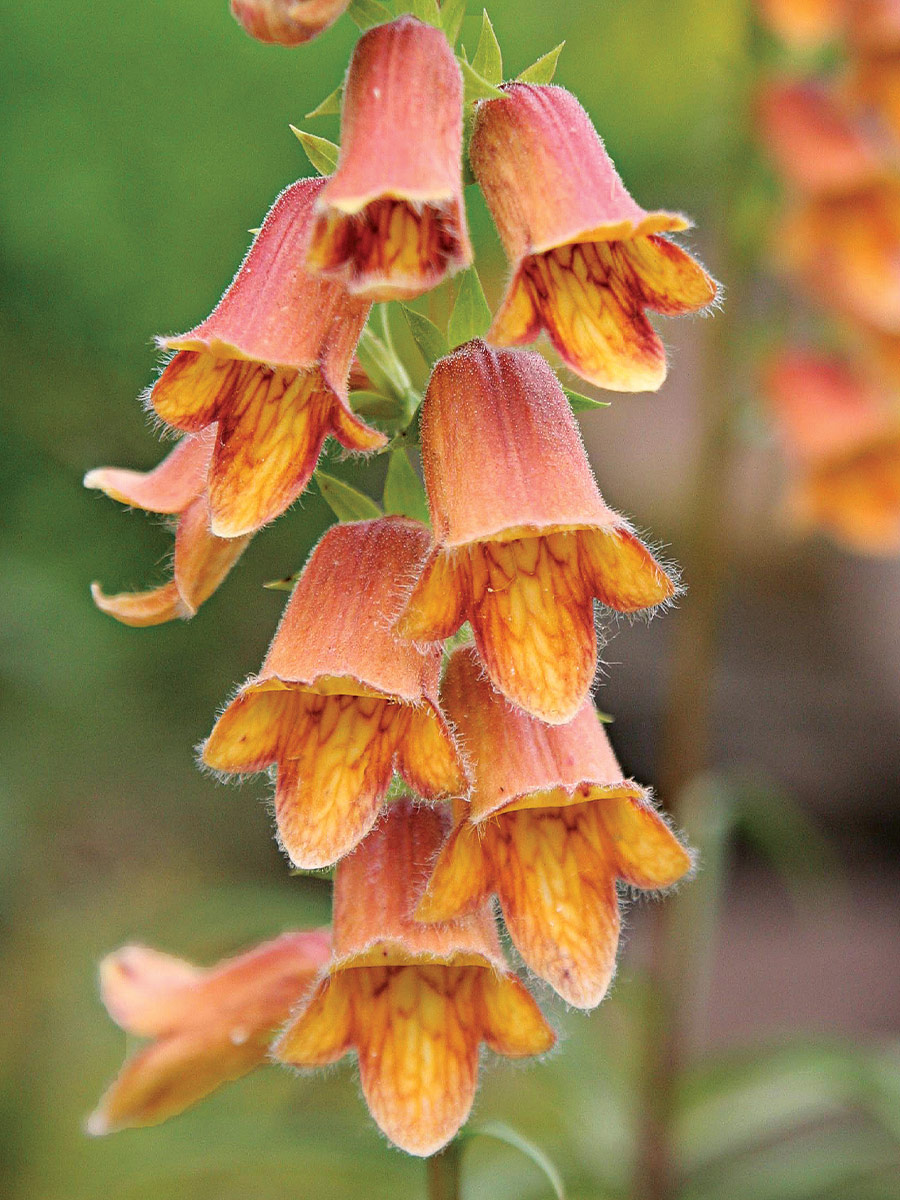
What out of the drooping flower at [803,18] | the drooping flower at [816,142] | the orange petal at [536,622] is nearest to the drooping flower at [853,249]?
the drooping flower at [816,142]

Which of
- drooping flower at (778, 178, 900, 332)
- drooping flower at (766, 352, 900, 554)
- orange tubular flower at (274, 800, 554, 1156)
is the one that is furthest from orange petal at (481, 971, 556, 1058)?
drooping flower at (778, 178, 900, 332)

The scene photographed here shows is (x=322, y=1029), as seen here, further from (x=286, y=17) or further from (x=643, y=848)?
(x=286, y=17)

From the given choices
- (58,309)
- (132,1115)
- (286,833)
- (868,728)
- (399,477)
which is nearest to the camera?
(286,833)

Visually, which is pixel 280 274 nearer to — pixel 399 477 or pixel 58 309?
pixel 399 477

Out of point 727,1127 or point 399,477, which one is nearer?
point 399,477

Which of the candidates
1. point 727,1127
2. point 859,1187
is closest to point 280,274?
point 727,1127

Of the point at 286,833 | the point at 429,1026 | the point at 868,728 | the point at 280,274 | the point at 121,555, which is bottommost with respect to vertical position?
the point at 868,728

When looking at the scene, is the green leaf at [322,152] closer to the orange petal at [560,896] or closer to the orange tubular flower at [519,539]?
the orange tubular flower at [519,539]

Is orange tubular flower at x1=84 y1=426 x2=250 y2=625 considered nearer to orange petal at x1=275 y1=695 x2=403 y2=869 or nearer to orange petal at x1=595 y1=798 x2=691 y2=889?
orange petal at x1=275 y1=695 x2=403 y2=869
